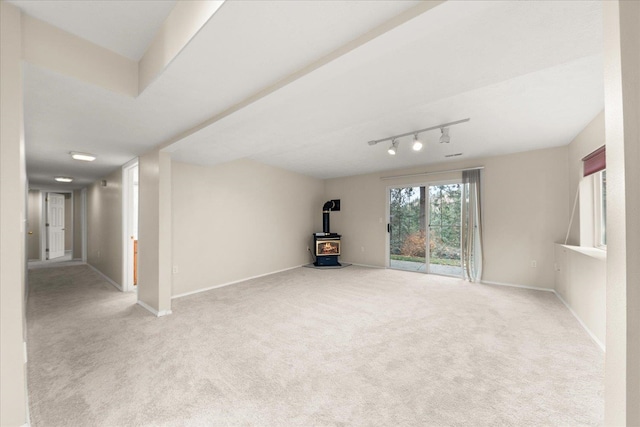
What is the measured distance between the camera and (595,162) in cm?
271

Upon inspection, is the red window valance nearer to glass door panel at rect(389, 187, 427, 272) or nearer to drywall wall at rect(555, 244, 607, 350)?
drywall wall at rect(555, 244, 607, 350)

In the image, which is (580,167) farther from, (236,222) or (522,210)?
(236,222)

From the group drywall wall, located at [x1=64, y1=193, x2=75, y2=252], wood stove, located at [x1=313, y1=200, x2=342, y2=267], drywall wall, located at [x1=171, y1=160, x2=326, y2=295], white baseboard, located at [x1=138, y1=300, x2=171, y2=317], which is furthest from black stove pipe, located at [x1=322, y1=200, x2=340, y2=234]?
drywall wall, located at [x1=64, y1=193, x2=75, y2=252]

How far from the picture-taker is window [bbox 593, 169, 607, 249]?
278 centimetres

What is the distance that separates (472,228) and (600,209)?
176cm

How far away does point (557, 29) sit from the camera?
3.84 feet

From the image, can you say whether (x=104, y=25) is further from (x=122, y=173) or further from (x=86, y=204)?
(x=86, y=204)

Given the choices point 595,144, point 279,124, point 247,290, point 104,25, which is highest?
point 104,25

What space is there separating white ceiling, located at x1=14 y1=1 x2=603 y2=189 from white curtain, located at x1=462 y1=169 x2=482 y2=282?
1.20 meters

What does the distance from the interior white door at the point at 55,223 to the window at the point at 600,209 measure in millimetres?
11975

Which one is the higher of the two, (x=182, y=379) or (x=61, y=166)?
(x=61, y=166)

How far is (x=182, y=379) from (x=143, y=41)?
2437 millimetres

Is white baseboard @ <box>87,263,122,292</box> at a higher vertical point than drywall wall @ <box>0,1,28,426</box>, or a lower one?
lower

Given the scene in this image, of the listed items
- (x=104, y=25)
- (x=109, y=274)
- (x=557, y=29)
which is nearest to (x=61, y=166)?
(x=109, y=274)
